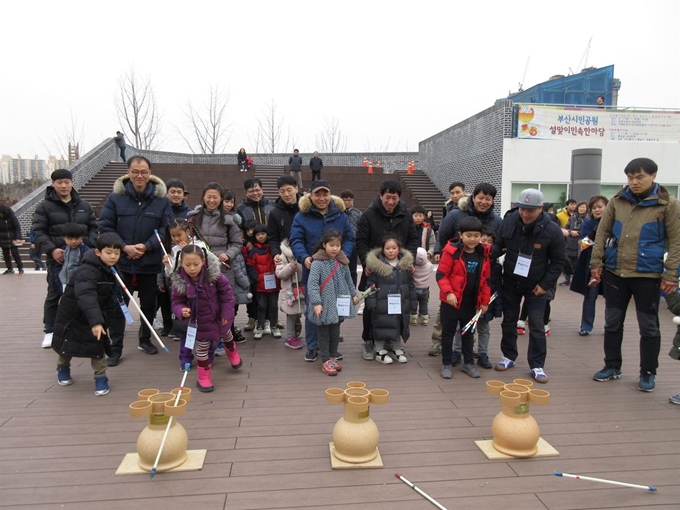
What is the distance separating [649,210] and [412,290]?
230 cm

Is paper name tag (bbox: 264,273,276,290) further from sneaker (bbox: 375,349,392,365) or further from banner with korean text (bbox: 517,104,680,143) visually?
banner with korean text (bbox: 517,104,680,143)

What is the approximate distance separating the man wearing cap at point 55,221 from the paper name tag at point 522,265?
13.4 feet

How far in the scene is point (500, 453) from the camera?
114 inches

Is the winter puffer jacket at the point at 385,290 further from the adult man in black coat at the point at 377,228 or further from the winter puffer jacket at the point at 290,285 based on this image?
the winter puffer jacket at the point at 290,285

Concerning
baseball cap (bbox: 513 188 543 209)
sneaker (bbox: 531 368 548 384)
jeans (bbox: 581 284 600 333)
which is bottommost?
sneaker (bbox: 531 368 548 384)

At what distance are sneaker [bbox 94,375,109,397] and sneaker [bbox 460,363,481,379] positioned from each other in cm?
309

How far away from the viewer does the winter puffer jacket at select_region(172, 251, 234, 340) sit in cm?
389

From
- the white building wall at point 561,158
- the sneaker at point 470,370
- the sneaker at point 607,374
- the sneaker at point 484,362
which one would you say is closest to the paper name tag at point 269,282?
the sneaker at point 470,370

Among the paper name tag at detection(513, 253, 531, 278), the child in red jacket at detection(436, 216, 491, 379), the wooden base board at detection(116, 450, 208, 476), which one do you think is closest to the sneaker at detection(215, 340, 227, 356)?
the wooden base board at detection(116, 450, 208, 476)

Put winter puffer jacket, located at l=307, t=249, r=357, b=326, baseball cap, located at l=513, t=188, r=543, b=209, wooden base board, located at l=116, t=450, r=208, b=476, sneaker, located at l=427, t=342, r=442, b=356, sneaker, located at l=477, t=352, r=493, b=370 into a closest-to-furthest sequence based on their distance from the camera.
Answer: wooden base board, located at l=116, t=450, r=208, b=476, baseball cap, located at l=513, t=188, r=543, b=209, winter puffer jacket, located at l=307, t=249, r=357, b=326, sneaker, located at l=477, t=352, r=493, b=370, sneaker, located at l=427, t=342, r=442, b=356

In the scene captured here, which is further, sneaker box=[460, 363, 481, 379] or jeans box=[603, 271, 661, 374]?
sneaker box=[460, 363, 481, 379]

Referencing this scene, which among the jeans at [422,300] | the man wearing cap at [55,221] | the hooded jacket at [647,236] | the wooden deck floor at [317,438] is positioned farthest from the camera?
the jeans at [422,300]

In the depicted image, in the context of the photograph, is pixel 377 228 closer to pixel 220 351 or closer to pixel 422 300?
pixel 422 300

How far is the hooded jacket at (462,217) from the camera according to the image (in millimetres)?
4543
